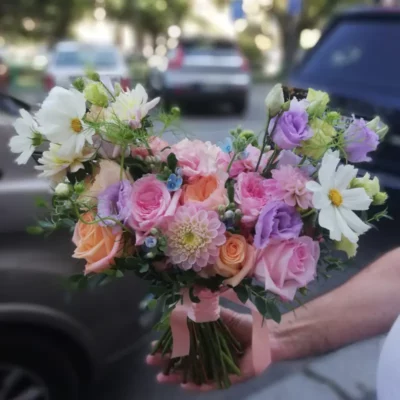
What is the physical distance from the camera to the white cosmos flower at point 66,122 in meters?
1.29

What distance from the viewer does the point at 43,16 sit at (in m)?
32.7

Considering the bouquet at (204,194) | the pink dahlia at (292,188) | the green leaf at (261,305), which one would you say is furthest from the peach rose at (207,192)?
the green leaf at (261,305)

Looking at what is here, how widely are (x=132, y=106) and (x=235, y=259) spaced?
38 cm

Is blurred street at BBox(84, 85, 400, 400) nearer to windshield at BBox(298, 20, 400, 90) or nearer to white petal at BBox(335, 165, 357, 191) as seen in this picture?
white petal at BBox(335, 165, 357, 191)

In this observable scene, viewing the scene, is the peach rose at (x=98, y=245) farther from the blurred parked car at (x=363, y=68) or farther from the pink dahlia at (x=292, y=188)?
the blurred parked car at (x=363, y=68)

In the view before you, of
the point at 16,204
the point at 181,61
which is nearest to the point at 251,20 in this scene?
the point at 181,61

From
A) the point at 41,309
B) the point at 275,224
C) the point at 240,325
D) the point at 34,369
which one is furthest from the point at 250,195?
the point at 34,369

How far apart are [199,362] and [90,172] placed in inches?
20.7

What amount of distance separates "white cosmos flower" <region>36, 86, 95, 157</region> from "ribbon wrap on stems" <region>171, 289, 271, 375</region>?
1.32 ft

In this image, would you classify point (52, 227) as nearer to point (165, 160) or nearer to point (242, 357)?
point (165, 160)

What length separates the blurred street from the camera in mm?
1668

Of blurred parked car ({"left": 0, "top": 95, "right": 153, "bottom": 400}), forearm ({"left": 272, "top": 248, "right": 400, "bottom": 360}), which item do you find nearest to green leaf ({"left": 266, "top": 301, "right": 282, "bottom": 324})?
forearm ({"left": 272, "top": 248, "right": 400, "bottom": 360})

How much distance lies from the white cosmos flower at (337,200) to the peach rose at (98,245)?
39 cm

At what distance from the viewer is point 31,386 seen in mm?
2709
